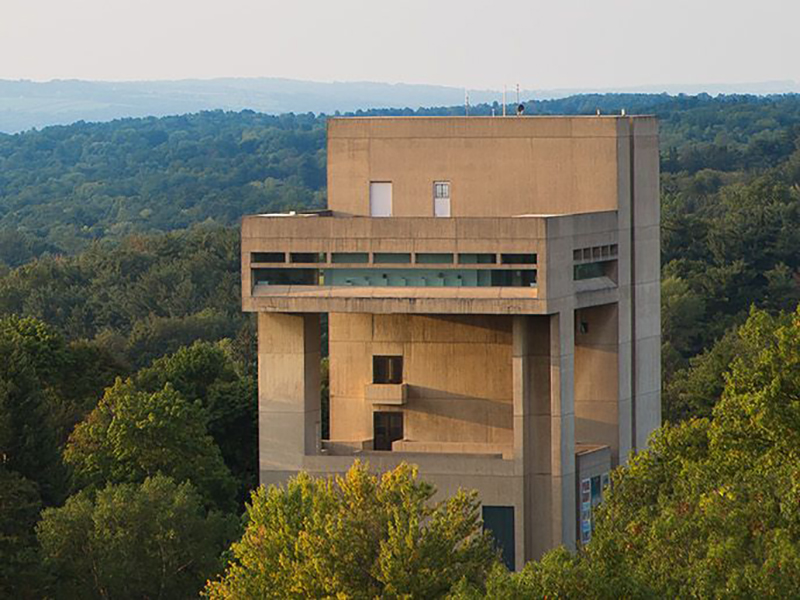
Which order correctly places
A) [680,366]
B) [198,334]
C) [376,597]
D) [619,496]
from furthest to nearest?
[198,334], [680,366], [619,496], [376,597]

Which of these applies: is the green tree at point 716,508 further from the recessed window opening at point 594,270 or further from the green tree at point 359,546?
the recessed window opening at point 594,270

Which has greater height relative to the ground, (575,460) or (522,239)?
(522,239)

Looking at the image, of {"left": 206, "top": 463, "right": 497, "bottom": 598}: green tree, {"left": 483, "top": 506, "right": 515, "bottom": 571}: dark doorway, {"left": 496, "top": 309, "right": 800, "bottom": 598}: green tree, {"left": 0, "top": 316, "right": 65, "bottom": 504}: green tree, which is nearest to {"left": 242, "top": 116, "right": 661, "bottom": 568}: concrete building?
{"left": 483, "top": 506, "right": 515, "bottom": 571}: dark doorway

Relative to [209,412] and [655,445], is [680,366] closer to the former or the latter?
[209,412]

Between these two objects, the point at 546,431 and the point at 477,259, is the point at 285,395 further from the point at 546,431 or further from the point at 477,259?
the point at 546,431

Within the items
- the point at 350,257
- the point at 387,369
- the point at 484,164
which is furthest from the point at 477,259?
the point at 387,369

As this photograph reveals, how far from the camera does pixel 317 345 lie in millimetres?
68938

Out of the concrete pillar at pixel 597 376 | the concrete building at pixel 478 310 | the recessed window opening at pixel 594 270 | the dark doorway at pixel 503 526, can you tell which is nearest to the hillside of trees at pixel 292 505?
the dark doorway at pixel 503 526

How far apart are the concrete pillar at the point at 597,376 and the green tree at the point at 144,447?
1093 centimetres

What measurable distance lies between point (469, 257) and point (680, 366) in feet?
194

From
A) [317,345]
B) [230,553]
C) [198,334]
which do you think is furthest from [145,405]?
[198,334]

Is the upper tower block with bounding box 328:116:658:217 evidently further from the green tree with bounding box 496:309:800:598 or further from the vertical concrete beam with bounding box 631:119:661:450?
the green tree with bounding box 496:309:800:598

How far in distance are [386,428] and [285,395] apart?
4309 millimetres

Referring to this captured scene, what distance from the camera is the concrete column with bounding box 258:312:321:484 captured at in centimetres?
6781
